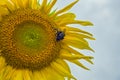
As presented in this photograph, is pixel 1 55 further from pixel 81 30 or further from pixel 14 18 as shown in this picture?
pixel 81 30

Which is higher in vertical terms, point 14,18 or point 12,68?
point 14,18

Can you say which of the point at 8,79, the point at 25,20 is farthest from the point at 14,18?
the point at 8,79

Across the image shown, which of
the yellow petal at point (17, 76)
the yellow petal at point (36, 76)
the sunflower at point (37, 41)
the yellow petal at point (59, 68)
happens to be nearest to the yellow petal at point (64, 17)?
the sunflower at point (37, 41)

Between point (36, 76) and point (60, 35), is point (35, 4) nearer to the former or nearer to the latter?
point (60, 35)

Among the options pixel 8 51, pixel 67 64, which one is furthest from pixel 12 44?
pixel 67 64

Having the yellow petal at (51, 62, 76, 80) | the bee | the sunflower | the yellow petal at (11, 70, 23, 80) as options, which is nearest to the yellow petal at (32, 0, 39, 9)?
the sunflower

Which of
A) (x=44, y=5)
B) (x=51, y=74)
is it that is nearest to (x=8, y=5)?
(x=44, y=5)

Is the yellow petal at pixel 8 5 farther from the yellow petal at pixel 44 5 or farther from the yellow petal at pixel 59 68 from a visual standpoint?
the yellow petal at pixel 59 68

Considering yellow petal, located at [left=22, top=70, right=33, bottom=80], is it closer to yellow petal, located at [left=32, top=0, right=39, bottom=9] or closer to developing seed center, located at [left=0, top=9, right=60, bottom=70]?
developing seed center, located at [left=0, top=9, right=60, bottom=70]
